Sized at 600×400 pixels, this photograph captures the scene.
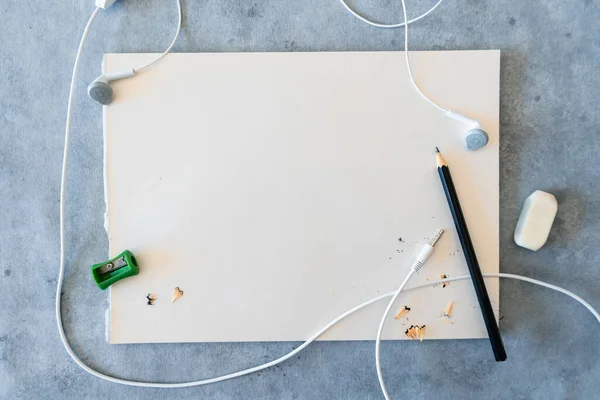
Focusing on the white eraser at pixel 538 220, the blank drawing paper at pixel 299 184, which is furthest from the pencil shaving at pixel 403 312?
the white eraser at pixel 538 220

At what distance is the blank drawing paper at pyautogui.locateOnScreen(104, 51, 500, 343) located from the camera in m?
0.74

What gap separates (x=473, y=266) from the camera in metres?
0.71

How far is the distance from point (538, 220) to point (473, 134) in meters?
0.16

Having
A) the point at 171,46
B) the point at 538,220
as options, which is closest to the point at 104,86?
the point at 171,46

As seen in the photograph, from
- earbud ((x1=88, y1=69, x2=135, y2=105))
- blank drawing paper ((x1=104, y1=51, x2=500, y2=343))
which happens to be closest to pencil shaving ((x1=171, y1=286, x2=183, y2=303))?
blank drawing paper ((x1=104, y1=51, x2=500, y2=343))

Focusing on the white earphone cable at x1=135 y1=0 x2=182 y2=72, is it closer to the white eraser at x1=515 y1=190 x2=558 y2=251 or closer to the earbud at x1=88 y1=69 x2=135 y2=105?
the earbud at x1=88 y1=69 x2=135 y2=105

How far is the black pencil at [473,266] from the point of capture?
71 cm

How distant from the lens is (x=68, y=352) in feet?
2.51

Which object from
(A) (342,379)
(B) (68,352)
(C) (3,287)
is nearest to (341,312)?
(A) (342,379)

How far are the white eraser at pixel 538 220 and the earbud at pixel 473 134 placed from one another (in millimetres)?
118

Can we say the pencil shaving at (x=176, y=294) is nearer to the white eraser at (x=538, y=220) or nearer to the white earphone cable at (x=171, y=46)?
the white earphone cable at (x=171, y=46)

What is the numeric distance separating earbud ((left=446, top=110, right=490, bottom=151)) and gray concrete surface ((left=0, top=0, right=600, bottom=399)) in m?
0.06

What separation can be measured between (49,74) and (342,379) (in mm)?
666

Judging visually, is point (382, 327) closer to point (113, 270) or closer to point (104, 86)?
point (113, 270)
